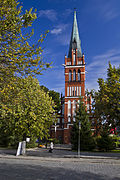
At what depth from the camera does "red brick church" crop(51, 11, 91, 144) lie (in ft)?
146

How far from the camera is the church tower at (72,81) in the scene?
44.5m

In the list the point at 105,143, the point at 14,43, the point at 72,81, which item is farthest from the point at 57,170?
the point at 72,81

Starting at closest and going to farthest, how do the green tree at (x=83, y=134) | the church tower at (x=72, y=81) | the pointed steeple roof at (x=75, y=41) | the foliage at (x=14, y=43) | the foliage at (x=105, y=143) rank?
the foliage at (x=14, y=43), the foliage at (x=105, y=143), the green tree at (x=83, y=134), the church tower at (x=72, y=81), the pointed steeple roof at (x=75, y=41)

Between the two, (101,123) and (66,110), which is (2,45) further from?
(66,110)

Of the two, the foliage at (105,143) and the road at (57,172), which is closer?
the road at (57,172)

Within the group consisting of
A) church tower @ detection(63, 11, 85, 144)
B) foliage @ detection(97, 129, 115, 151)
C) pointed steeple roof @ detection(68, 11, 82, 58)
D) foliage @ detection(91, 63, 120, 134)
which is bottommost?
foliage @ detection(97, 129, 115, 151)

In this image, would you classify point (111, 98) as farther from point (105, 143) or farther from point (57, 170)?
point (57, 170)

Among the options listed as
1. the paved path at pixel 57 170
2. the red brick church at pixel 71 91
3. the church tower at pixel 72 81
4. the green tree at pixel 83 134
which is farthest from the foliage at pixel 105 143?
the red brick church at pixel 71 91

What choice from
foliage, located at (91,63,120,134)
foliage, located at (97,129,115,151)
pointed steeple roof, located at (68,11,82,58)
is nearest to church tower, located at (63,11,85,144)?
pointed steeple roof, located at (68,11,82,58)

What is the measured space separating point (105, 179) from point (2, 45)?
7.05 m

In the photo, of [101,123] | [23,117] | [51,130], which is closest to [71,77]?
[51,130]

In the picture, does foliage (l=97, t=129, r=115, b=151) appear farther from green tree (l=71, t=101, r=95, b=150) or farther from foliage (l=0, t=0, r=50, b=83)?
foliage (l=0, t=0, r=50, b=83)

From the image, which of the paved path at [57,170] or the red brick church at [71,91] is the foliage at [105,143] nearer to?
the paved path at [57,170]

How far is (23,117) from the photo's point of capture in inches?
650
